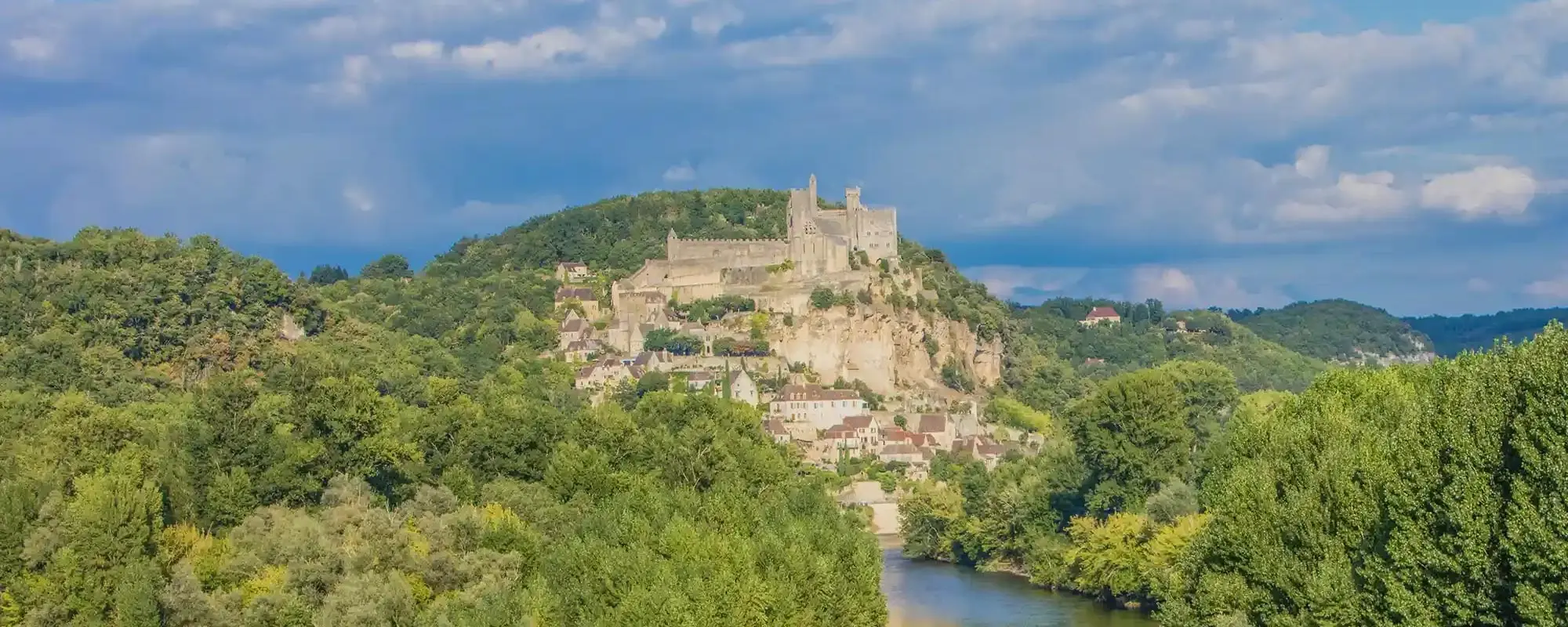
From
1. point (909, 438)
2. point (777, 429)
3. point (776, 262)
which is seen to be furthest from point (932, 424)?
point (776, 262)

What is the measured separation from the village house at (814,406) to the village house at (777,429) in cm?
370

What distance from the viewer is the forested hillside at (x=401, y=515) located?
41781mm

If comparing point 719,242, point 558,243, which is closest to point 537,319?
point 719,242

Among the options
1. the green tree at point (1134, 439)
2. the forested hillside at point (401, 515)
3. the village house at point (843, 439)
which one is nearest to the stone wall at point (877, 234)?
the village house at point (843, 439)

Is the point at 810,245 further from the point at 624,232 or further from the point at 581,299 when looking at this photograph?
the point at 624,232

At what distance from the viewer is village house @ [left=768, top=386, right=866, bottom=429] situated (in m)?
131

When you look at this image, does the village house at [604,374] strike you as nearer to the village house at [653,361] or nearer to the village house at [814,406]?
the village house at [653,361]

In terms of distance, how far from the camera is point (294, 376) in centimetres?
5875

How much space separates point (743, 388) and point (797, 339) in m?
14.0

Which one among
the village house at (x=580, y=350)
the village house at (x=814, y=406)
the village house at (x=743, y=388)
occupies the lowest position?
the village house at (x=814, y=406)

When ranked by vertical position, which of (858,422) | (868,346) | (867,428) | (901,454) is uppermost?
(868,346)

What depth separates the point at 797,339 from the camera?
476 feet

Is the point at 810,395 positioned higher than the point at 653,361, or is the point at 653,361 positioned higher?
the point at 653,361

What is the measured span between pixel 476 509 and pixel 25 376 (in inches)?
1828
